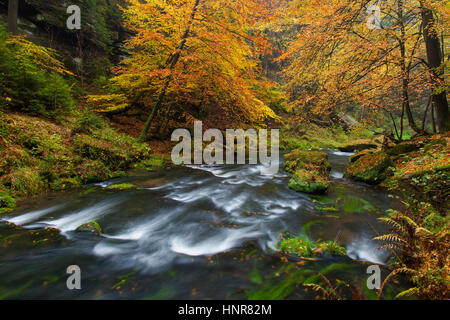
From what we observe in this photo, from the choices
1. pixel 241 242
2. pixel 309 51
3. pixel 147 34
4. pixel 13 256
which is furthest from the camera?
pixel 147 34

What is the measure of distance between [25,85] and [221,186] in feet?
23.2

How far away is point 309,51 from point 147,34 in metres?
5.87

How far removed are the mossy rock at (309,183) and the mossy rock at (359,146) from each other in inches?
427

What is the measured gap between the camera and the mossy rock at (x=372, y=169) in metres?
6.51

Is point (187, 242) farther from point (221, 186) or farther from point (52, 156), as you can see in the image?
point (52, 156)

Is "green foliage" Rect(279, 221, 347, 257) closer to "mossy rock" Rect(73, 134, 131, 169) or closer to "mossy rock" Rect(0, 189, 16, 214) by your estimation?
"mossy rock" Rect(0, 189, 16, 214)

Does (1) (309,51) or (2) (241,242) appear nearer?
(2) (241,242)

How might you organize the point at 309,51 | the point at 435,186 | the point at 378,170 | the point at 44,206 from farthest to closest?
the point at 378,170, the point at 309,51, the point at 44,206, the point at 435,186

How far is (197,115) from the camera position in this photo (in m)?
14.4

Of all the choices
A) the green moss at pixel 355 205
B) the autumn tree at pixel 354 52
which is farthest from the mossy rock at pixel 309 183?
the autumn tree at pixel 354 52

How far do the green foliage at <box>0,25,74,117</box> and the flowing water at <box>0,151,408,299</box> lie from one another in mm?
3728

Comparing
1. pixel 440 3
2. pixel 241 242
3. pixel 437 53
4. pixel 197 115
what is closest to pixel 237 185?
pixel 241 242

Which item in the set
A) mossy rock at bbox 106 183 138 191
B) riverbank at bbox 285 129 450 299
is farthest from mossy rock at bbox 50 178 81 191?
riverbank at bbox 285 129 450 299
